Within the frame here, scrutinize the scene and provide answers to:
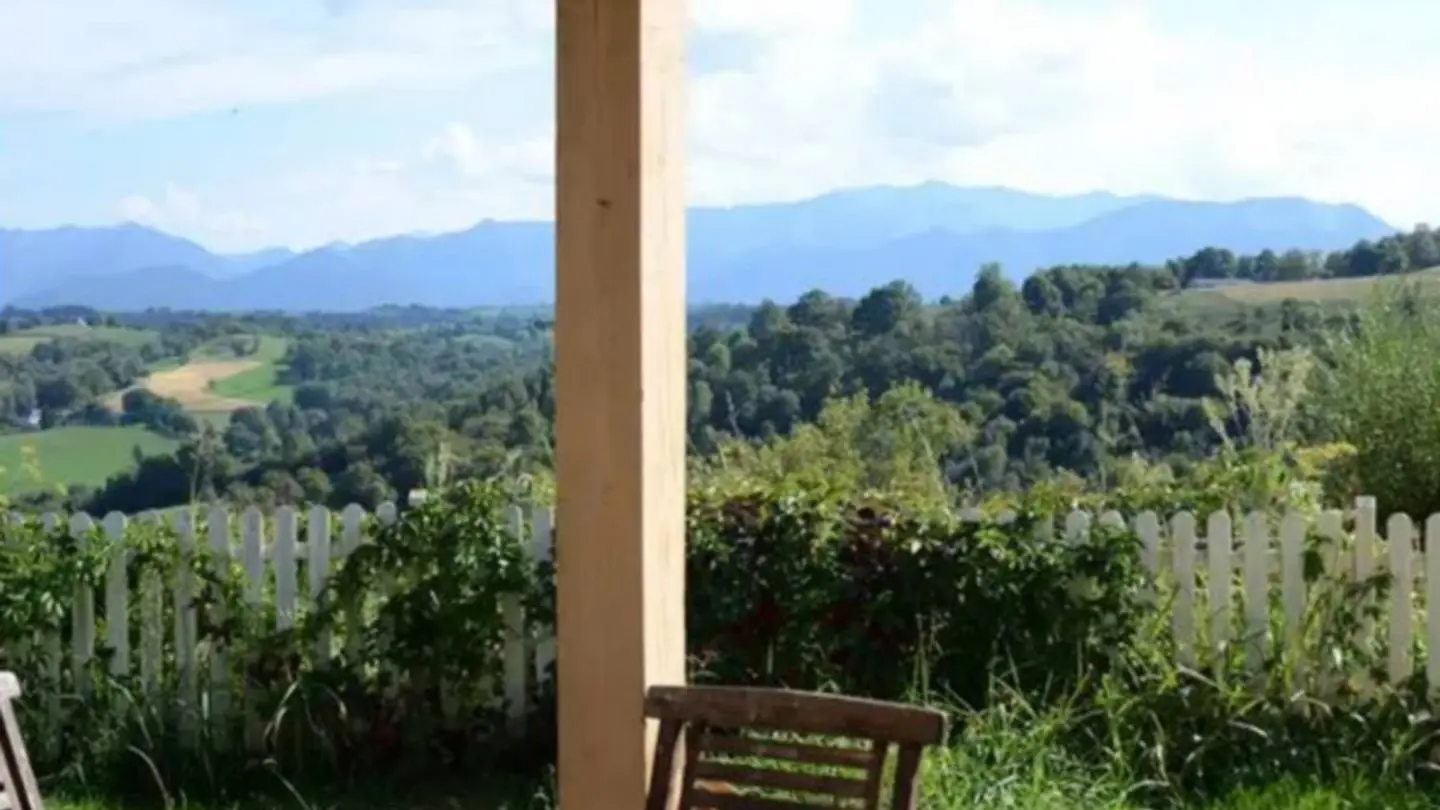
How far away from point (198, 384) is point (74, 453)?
28.2 inches

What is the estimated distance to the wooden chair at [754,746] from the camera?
2.40 meters

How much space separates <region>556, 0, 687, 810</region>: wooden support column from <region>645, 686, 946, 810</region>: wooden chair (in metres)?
0.06

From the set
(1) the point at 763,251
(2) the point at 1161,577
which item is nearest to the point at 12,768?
(2) the point at 1161,577

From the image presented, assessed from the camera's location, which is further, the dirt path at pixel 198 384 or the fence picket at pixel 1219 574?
the dirt path at pixel 198 384

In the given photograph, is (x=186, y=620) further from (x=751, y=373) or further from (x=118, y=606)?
(x=751, y=373)

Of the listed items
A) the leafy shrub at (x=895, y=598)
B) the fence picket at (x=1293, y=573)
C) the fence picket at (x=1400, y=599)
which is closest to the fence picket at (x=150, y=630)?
the leafy shrub at (x=895, y=598)

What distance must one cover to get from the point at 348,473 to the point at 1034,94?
4.35m

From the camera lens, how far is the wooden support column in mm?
2486

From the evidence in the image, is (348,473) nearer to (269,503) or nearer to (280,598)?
(269,503)

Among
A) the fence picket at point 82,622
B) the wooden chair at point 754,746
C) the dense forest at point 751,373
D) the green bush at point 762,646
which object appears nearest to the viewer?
the wooden chair at point 754,746

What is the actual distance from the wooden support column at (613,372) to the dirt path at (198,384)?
198 inches

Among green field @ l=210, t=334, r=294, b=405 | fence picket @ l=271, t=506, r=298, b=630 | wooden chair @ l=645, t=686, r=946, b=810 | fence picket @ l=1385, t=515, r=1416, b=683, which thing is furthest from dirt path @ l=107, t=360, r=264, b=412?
wooden chair @ l=645, t=686, r=946, b=810

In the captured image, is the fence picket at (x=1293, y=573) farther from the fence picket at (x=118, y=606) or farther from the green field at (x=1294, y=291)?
the fence picket at (x=118, y=606)

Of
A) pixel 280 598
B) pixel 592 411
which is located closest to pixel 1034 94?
pixel 280 598
